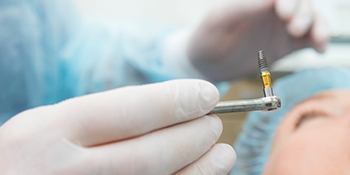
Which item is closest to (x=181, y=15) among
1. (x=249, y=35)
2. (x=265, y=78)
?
(x=249, y=35)

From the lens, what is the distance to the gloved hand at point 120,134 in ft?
2.36

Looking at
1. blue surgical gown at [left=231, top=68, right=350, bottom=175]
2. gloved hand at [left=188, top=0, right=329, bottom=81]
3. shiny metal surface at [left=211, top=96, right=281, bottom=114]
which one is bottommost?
blue surgical gown at [left=231, top=68, right=350, bottom=175]

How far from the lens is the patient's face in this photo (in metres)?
0.91

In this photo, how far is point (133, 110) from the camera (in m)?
0.74

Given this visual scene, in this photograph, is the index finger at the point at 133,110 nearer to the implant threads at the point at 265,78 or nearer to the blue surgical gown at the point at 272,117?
the implant threads at the point at 265,78

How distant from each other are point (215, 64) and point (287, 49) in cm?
18

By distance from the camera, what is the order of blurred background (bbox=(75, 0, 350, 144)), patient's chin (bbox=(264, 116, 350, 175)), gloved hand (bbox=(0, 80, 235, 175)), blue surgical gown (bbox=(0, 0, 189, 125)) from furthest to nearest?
blurred background (bbox=(75, 0, 350, 144))
blue surgical gown (bbox=(0, 0, 189, 125))
patient's chin (bbox=(264, 116, 350, 175))
gloved hand (bbox=(0, 80, 235, 175))

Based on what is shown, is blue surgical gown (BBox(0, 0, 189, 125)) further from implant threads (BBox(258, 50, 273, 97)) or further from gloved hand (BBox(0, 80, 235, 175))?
implant threads (BBox(258, 50, 273, 97))

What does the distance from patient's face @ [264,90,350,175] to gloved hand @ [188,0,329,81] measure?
0.19 metres

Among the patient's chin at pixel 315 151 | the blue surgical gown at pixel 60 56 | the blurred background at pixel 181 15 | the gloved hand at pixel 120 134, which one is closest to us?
the gloved hand at pixel 120 134

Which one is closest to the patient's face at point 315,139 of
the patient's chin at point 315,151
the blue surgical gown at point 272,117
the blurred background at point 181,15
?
the patient's chin at point 315,151

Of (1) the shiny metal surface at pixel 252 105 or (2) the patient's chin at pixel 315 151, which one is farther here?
(2) the patient's chin at pixel 315 151

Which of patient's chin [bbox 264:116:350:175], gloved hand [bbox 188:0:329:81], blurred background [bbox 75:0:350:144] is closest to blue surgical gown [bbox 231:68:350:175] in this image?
gloved hand [bbox 188:0:329:81]

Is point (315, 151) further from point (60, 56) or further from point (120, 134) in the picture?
point (60, 56)
